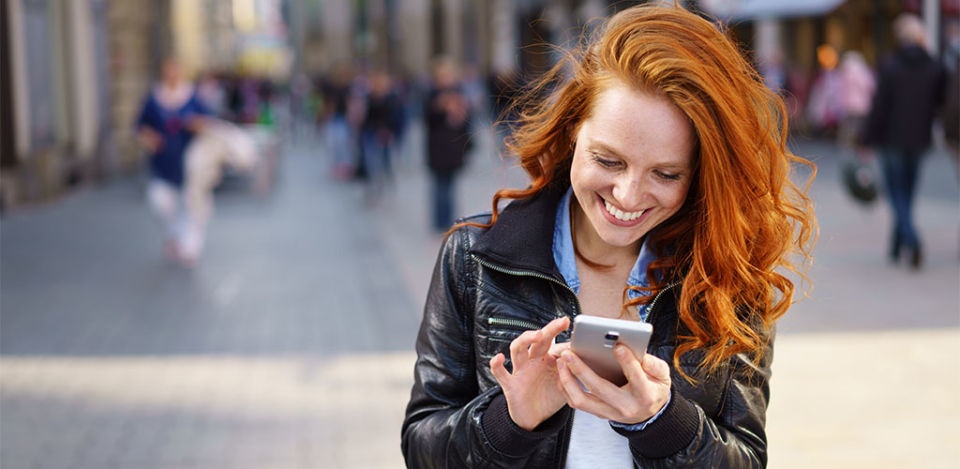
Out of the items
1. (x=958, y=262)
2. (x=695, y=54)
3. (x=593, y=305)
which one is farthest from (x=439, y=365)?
(x=958, y=262)

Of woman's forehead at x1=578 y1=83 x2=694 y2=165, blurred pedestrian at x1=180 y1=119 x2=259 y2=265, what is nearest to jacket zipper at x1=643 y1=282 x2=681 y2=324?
woman's forehead at x1=578 y1=83 x2=694 y2=165

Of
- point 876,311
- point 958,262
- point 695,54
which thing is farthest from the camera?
point 958,262

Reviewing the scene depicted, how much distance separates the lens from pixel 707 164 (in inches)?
75.2

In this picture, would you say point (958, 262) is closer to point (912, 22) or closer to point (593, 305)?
point (912, 22)

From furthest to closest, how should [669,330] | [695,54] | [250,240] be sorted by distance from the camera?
1. [250,240]
2. [669,330]
3. [695,54]

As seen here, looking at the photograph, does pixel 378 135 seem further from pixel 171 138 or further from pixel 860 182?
pixel 860 182

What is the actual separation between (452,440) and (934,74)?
28.2ft

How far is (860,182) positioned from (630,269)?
347 inches

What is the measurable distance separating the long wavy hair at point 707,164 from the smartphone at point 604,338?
32 centimetres

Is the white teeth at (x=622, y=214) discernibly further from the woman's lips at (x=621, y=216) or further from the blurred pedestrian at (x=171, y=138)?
the blurred pedestrian at (x=171, y=138)

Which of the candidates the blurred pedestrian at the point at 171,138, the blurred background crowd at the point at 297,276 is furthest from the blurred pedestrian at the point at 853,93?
the blurred pedestrian at the point at 171,138

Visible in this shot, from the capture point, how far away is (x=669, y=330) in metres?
2.00

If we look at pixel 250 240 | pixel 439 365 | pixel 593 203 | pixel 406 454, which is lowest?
pixel 250 240

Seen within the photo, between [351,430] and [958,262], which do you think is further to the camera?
[958,262]
